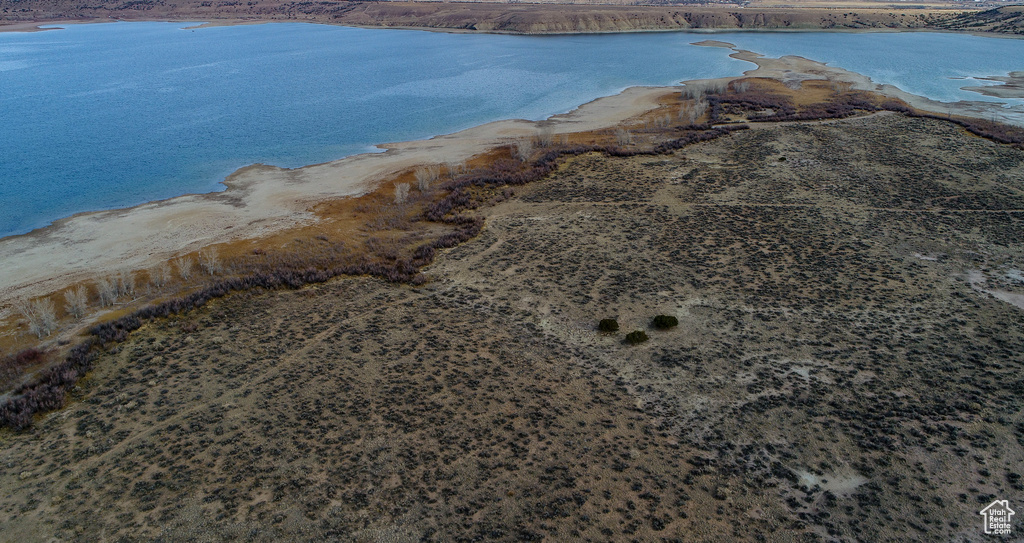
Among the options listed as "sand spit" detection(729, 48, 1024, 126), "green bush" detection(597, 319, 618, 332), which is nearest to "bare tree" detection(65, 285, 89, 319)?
"green bush" detection(597, 319, 618, 332)

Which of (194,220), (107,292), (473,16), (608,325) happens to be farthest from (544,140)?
(473,16)

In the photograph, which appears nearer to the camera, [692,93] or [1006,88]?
[692,93]

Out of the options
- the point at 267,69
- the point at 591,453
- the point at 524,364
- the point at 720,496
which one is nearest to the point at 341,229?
the point at 524,364

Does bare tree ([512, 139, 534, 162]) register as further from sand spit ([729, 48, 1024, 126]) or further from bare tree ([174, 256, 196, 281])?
sand spit ([729, 48, 1024, 126])

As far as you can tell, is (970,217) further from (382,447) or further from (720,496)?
(382,447)

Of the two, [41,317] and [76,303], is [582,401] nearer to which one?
[76,303]

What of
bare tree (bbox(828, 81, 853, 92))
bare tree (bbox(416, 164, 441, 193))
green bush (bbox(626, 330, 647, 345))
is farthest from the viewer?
bare tree (bbox(828, 81, 853, 92))

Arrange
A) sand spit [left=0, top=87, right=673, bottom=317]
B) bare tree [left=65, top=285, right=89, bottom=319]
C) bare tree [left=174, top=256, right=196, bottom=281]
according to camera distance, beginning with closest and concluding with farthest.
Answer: bare tree [left=65, top=285, right=89, bottom=319]
bare tree [left=174, top=256, right=196, bottom=281]
sand spit [left=0, top=87, right=673, bottom=317]
